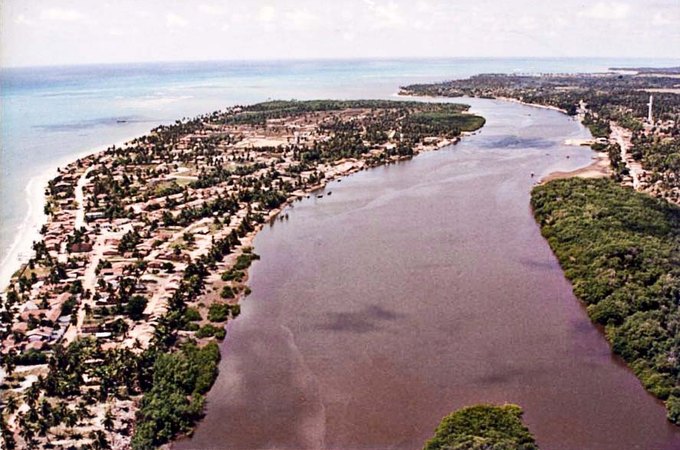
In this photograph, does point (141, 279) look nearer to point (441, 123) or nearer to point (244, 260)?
point (244, 260)

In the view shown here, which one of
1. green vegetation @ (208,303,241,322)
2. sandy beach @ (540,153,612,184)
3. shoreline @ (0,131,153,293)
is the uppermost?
sandy beach @ (540,153,612,184)

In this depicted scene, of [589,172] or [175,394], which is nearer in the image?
[175,394]

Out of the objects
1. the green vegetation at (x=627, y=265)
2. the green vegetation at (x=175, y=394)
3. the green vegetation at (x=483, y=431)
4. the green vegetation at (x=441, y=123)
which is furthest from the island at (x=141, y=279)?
the green vegetation at (x=627, y=265)

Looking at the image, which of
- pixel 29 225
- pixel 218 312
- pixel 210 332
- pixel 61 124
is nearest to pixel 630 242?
pixel 218 312

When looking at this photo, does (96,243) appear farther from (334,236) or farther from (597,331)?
(597,331)

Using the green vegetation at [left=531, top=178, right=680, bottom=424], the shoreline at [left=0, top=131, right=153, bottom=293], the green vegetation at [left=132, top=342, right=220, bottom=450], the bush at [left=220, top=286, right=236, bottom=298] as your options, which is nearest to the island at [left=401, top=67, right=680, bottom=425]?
the green vegetation at [left=531, top=178, right=680, bottom=424]

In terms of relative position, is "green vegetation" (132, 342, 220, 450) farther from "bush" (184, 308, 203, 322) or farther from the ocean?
the ocean
